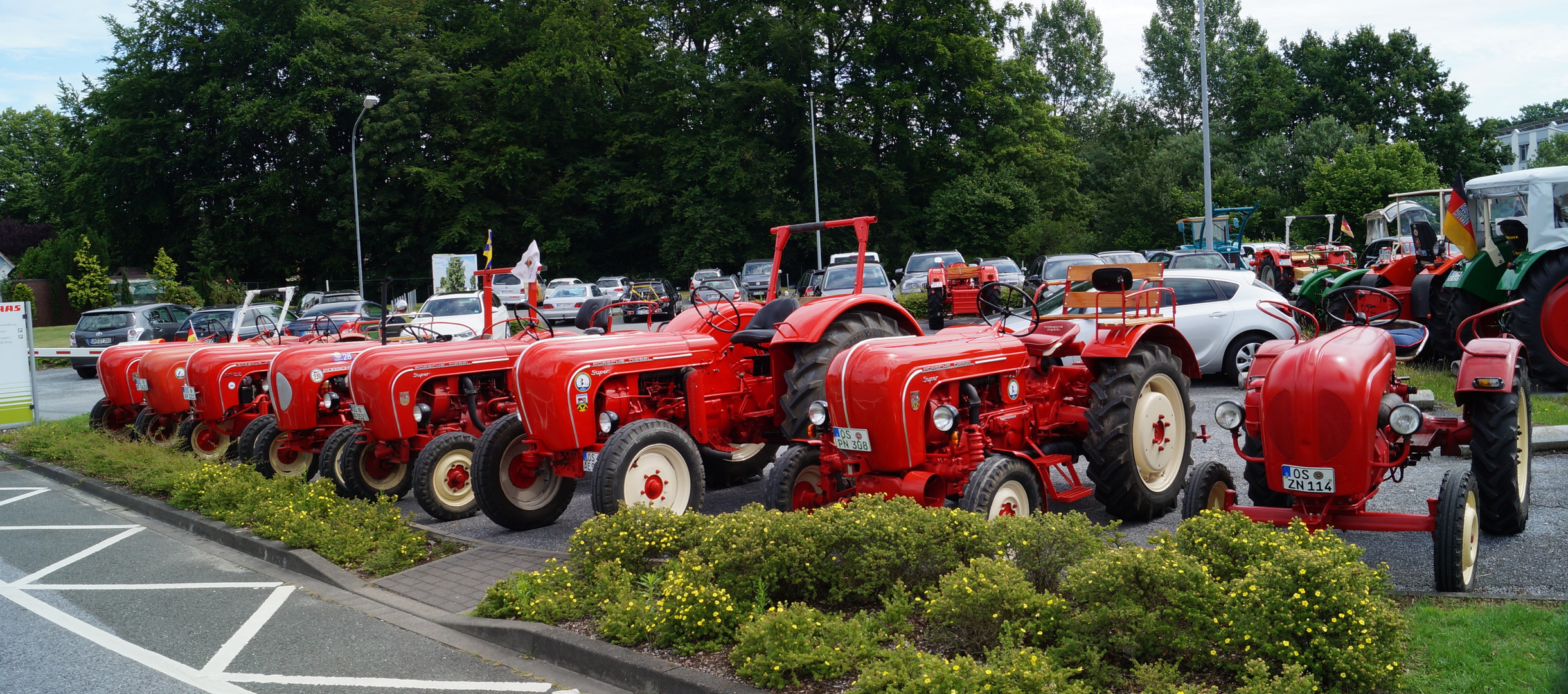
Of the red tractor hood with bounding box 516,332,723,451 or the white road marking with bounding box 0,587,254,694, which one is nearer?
the white road marking with bounding box 0,587,254,694

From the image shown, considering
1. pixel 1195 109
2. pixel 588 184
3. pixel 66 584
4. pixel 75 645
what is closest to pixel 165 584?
pixel 66 584

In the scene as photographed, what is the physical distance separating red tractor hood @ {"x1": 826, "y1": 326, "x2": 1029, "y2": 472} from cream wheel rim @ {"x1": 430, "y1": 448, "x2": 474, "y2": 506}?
3.59 meters

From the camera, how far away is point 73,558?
7.98m

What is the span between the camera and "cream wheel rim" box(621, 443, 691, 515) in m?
7.02

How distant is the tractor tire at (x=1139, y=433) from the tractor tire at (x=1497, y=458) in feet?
5.88

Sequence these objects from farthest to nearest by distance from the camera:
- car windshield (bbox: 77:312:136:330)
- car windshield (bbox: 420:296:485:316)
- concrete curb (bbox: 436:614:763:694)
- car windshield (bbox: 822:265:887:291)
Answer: car windshield (bbox: 77:312:136:330)
car windshield (bbox: 420:296:485:316)
car windshield (bbox: 822:265:887:291)
concrete curb (bbox: 436:614:763:694)

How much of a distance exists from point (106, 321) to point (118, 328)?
0.30 metres

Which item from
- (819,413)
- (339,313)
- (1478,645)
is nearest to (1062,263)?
(339,313)

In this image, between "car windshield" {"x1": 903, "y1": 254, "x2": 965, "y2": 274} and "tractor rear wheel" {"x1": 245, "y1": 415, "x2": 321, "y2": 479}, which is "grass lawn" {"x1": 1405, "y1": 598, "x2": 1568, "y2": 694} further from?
"car windshield" {"x1": 903, "y1": 254, "x2": 965, "y2": 274}

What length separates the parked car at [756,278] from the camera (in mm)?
34844

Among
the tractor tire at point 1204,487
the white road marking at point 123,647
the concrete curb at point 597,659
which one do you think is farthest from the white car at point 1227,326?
the white road marking at point 123,647

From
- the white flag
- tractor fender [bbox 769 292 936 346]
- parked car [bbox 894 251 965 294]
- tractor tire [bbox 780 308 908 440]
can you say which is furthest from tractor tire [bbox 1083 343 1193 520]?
parked car [bbox 894 251 965 294]

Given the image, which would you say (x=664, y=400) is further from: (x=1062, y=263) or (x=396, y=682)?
(x=1062, y=263)

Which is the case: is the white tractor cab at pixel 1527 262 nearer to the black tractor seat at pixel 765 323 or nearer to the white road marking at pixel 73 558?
the black tractor seat at pixel 765 323
